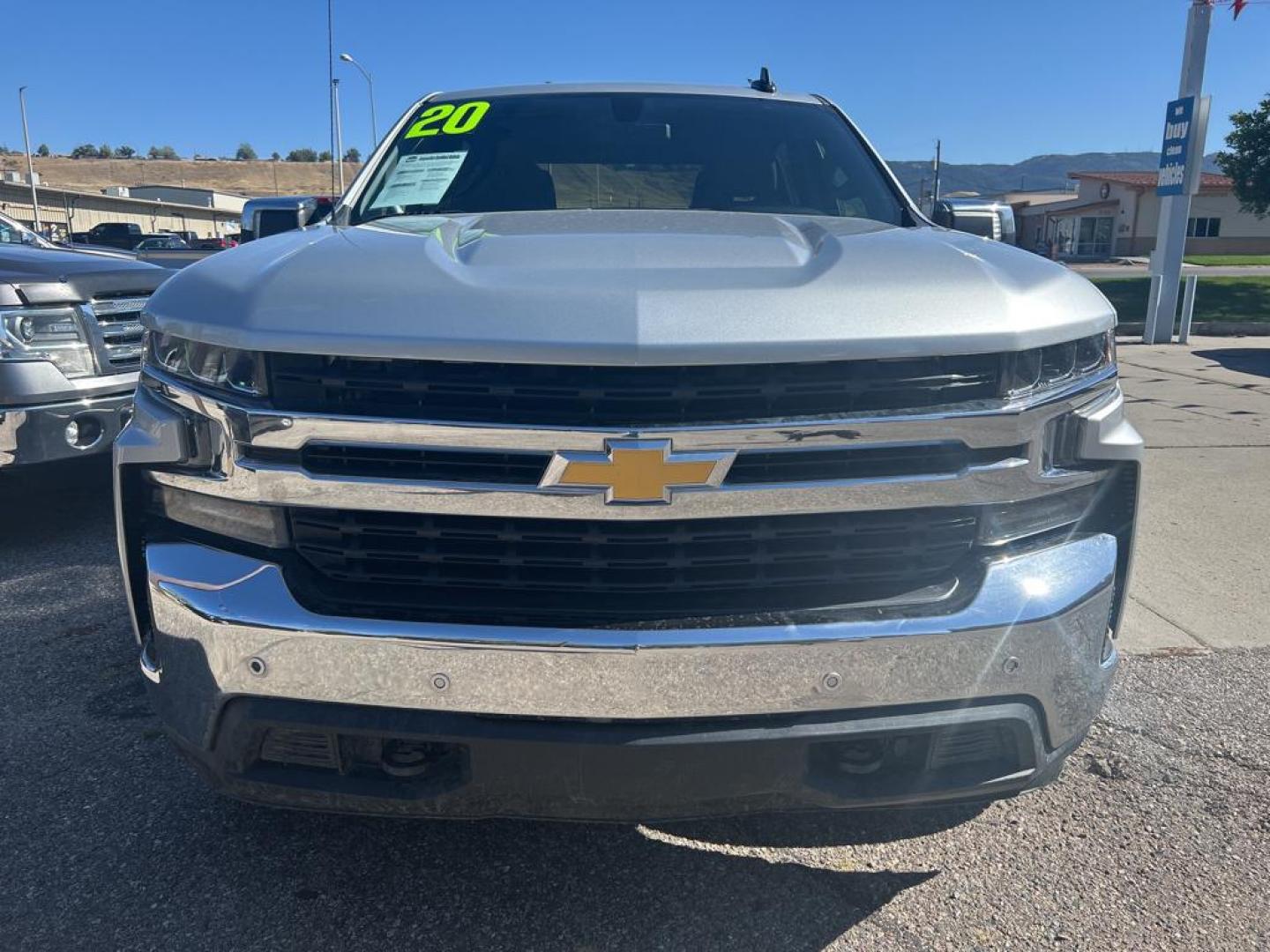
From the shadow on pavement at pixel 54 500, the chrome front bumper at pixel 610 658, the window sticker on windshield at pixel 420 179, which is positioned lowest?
the shadow on pavement at pixel 54 500

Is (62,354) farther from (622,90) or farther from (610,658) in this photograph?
(610,658)

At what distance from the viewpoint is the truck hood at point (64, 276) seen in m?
4.41

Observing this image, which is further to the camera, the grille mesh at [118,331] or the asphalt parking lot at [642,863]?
the grille mesh at [118,331]

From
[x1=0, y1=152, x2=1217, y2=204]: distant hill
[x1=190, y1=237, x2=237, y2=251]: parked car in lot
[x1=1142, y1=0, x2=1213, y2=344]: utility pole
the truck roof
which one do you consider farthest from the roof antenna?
[x1=0, y1=152, x2=1217, y2=204]: distant hill

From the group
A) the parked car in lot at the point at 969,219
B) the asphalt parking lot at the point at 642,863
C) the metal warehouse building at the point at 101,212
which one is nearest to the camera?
the asphalt parking lot at the point at 642,863

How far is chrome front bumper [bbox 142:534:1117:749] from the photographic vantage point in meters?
1.73

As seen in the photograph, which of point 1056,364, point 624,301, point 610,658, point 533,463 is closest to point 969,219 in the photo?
point 1056,364

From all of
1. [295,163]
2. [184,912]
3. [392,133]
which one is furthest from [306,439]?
[295,163]

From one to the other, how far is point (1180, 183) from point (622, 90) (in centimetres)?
1360

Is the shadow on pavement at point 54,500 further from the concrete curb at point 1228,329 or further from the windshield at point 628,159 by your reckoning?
the concrete curb at point 1228,329

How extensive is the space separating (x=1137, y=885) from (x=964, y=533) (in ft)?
3.56

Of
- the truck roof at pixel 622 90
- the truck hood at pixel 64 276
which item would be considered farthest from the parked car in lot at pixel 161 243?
the truck roof at pixel 622 90

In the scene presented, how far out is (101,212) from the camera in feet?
207

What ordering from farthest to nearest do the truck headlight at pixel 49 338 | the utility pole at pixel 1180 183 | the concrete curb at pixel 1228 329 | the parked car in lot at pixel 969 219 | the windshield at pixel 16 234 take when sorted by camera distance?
the concrete curb at pixel 1228 329 → the utility pole at pixel 1180 183 → the windshield at pixel 16 234 → the truck headlight at pixel 49 338 → the parked car in lot at pixel 969 219
